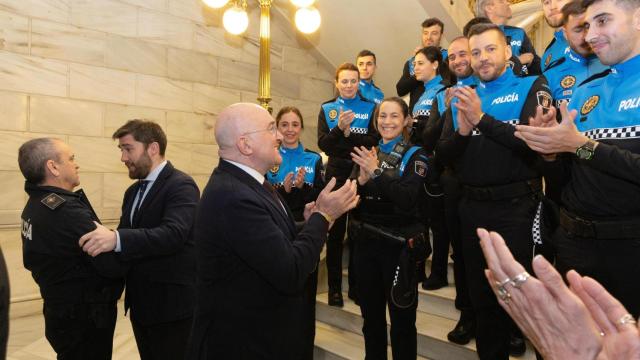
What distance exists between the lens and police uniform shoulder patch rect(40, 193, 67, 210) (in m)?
2.43

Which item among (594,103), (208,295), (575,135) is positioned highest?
(594,103)

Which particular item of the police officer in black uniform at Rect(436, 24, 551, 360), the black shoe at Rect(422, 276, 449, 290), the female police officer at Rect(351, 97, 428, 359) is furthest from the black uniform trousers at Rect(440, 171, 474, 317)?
the police officer in black uniform at Rect(436, 24, 551, 360)

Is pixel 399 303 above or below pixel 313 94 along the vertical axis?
below

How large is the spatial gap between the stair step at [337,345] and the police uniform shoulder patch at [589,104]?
2138 millimetres

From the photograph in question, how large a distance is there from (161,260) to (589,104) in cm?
226

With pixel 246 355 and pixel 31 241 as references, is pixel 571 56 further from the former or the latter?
pixel 31 241

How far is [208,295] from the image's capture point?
188 cm

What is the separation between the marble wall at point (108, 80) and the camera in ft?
16.0

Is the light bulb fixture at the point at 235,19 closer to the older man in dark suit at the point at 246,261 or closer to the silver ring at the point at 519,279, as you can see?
the older man in dark suit at the point at 246,261

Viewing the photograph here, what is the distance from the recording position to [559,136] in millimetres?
1853

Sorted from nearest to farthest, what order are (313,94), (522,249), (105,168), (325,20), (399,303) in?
1. (522,249)
2. (399,303)
3. (105,168)
4. (325,20)
5. (313,94)

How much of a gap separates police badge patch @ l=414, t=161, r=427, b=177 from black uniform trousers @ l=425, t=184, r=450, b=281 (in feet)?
3.03

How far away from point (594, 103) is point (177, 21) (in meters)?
5.33

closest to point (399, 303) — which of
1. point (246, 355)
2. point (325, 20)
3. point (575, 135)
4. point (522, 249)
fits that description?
point (522, 249)
